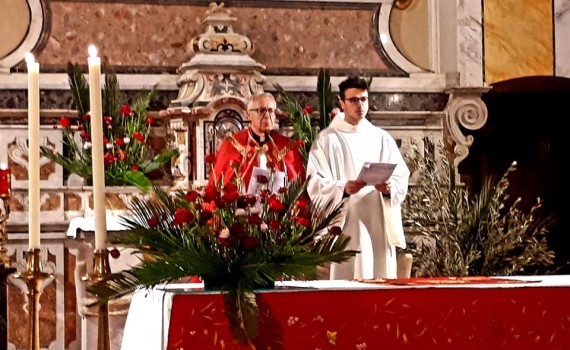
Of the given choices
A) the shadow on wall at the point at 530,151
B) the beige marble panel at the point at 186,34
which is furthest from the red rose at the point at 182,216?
the shadow on wall at the point at 530,151

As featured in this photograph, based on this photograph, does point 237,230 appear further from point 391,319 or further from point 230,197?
point 391,319

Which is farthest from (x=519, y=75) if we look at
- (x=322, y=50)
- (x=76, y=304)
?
(x=76, y=304)

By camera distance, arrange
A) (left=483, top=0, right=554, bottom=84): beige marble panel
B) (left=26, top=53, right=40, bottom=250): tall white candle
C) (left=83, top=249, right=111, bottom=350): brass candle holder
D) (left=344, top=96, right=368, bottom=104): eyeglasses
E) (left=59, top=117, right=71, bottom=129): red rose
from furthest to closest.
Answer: (left=483, top=0, right=554, bottom=84): beige marble panel
(left=59, top=117, right=71, bottom=129): red rose
(left=344, top=96, right=368, bottom=104): eyeglasses
(left=26, top=53, right=40, bottom=250): tall white candle
(left=83, top=249, right=111, bottom=350): brass candle holder

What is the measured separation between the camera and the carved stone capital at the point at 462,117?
9055 millimetres

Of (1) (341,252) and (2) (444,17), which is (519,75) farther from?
(1) (341,252)

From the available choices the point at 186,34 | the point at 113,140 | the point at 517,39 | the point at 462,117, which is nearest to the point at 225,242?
the point at 113,140

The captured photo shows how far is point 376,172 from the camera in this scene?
20.6 feet

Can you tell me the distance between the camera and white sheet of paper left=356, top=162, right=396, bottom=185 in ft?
20.4

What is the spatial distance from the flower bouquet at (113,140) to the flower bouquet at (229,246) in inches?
154

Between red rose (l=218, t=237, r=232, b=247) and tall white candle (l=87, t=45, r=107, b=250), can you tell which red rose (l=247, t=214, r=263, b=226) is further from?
tall white candle (l=87, t=45, r=107, b=250)

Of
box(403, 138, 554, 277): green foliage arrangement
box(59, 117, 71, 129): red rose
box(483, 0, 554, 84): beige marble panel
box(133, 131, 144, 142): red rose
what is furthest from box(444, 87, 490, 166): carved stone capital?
box(59, 117, 71, 129): red rose

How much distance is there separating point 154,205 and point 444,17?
5.52 metres

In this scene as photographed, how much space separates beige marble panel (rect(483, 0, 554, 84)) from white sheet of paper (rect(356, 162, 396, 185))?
3375mm

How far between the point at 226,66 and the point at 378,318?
460 cm
